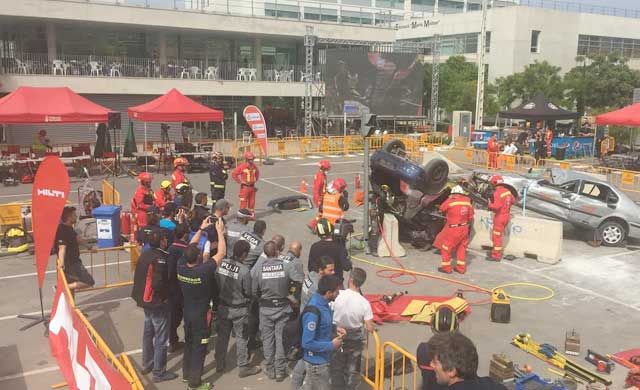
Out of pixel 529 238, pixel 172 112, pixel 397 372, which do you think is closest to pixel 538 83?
pixel 172 112

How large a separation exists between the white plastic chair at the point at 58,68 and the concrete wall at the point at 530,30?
3579 cm

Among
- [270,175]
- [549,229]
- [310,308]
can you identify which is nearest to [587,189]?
[549,229]

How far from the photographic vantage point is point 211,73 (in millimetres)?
35281

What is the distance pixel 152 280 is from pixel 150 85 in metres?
28.8

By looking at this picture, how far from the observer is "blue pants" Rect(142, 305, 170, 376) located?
6627 mm

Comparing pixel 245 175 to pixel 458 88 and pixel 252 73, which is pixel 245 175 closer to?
pixel 252 73

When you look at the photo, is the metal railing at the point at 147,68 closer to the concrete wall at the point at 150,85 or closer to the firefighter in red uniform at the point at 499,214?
the concrete wall at the point at 150,85

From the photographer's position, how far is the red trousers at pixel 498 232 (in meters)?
11.5

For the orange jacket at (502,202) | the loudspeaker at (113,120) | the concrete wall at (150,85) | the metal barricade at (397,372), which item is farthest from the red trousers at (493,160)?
the concrete wall at (150,85)

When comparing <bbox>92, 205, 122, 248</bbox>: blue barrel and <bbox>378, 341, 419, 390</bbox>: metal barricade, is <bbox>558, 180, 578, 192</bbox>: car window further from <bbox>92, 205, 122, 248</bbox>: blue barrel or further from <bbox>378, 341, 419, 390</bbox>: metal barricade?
<bbox>92, 205, 122, 248</bbox>: blue barrel

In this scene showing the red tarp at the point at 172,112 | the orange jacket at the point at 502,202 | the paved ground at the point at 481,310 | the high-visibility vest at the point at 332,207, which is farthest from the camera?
the red tarp at the point at 172,112

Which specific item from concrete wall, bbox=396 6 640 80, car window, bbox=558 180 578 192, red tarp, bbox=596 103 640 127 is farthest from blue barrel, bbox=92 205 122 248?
concrete wall, bbox=396 6 640 80

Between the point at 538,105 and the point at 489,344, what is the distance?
72.2ft

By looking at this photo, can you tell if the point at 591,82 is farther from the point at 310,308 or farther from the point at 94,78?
the point at 310,308
